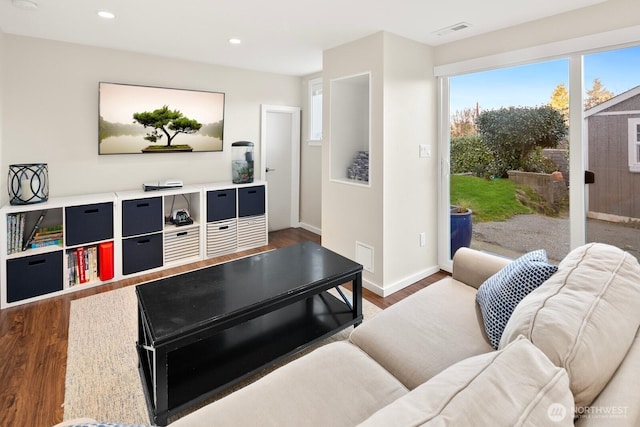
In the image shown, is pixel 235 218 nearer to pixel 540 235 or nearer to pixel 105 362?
pixel 105 362

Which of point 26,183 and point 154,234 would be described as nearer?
point 26,183

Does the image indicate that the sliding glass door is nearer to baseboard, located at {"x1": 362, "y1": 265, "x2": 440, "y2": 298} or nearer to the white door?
baseboard, located at {"x1": 362, "y1": 265, "x2": 440, "y2": 298}

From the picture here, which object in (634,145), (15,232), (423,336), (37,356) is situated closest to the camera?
(423,336)

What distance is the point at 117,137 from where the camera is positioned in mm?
3807

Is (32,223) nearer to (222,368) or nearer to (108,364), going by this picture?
(108,364)

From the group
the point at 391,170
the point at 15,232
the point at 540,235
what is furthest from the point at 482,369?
the point at 15,232

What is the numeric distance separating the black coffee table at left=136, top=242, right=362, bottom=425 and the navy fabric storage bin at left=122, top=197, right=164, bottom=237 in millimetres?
1712

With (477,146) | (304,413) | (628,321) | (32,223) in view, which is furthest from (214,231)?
(628,321)

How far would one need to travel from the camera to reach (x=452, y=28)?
2918 millimetres

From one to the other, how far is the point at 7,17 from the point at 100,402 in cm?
301

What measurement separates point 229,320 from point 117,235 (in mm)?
2315

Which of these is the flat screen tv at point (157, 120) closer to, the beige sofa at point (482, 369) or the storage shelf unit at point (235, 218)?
the storage shelf unit at point (235, 218)

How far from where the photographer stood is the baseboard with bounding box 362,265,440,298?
3212mm

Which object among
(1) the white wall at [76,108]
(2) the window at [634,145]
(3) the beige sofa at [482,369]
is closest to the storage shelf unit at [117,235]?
(1) the white wall at [76,108]
